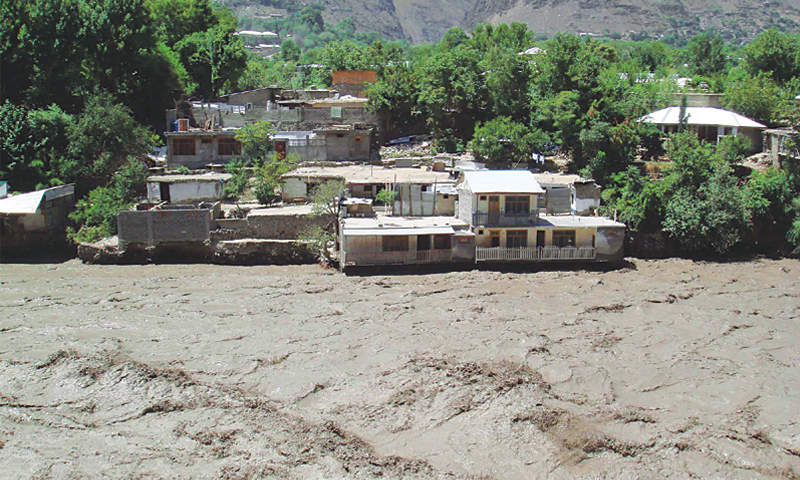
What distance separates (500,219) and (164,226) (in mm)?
13000

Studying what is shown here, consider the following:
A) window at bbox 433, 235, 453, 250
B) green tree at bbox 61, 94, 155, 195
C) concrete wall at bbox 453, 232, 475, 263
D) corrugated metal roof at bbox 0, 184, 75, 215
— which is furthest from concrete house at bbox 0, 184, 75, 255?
concrete wall at bbox 453, 232, 475, 263

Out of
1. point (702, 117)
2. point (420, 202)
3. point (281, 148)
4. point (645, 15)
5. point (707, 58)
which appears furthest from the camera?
point (645, 15)

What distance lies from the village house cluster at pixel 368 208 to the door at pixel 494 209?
4cm

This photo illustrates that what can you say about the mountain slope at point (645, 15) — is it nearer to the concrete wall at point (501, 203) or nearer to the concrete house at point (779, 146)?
the concrete house at point (779, 146)

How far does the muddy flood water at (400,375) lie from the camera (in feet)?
47.5

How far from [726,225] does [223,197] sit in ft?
67.7

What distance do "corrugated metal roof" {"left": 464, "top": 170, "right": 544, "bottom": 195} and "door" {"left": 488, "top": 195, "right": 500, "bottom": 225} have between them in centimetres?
43

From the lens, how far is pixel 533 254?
26688 millimetres

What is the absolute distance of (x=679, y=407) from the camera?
16.5 meters

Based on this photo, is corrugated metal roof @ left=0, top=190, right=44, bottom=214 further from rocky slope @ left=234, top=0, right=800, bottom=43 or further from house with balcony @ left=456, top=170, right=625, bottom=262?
rocky slope @ left=234, top=0, right=800, bottom=43

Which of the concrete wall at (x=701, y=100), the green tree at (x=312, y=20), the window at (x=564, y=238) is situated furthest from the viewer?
the green tree at (x=312, y=20)

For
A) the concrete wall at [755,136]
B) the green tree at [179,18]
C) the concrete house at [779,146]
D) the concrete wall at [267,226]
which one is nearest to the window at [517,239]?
the concrete wall at [267,226]

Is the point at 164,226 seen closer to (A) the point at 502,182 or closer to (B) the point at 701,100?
(A) the point at 502,182

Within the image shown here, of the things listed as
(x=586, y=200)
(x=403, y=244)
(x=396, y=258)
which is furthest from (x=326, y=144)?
A: (x=586, y=200)
